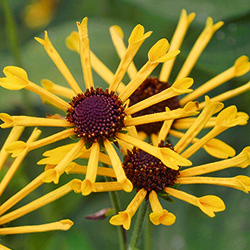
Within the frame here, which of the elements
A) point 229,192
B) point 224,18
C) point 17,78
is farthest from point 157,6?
point 17,78

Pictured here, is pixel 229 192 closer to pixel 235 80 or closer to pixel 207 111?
pixel 235 80

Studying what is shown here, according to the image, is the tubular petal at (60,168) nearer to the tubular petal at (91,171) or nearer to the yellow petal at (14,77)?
the tubular petal at (91,171)

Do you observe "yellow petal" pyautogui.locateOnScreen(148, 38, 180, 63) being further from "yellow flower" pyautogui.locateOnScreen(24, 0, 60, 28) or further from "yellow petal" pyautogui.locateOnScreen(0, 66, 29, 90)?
"yellow flower" pyautogui.locateOnScreen(24, 0, 60, 28)

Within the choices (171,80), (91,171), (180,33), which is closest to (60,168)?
(91,171)

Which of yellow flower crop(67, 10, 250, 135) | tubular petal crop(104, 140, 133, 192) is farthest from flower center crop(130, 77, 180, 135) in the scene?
tubular petal crop(104, 140, 133, 192)

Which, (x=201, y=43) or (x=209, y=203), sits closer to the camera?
(x=209, y=203)

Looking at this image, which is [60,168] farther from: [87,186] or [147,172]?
[147,172]
